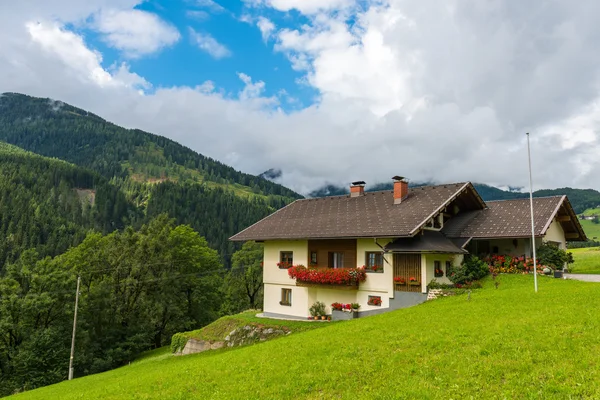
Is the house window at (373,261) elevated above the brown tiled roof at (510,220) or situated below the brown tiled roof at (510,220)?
below

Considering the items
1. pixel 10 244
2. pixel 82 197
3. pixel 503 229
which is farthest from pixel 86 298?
A: pixel 82 197

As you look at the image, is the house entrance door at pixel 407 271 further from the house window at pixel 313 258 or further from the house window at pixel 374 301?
the house window at pixel 313 258

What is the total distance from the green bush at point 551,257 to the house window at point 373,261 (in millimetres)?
10180

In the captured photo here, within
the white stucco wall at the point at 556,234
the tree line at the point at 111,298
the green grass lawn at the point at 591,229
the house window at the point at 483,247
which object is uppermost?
the green grass lawn at the point at 591,229

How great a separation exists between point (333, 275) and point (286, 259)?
18.3ft

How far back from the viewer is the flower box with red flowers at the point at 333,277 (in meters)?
28.0

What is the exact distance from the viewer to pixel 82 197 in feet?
580

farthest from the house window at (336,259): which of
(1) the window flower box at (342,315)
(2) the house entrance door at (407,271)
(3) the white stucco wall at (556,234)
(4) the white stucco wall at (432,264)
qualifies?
(3) the white stucco wall at (556,234)

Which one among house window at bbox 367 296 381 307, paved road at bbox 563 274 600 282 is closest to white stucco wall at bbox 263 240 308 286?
house window at bbox 367 296 381 307

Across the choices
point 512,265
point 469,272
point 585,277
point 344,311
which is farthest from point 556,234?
point 344,311

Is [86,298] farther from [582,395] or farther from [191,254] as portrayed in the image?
→ [582,395]

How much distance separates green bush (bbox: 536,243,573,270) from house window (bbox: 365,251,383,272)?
10180mm

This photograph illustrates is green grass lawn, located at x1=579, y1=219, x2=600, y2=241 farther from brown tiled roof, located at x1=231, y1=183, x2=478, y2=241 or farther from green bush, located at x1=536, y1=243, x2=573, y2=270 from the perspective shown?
brown tiled roof, located at x1=231, y1=183, x2=478, y2=241

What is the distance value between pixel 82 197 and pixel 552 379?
19327 cm
